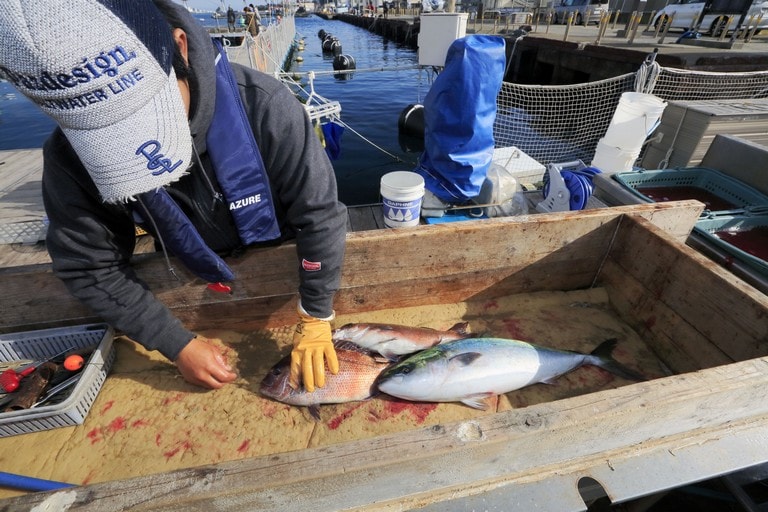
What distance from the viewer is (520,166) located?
5.18 metres

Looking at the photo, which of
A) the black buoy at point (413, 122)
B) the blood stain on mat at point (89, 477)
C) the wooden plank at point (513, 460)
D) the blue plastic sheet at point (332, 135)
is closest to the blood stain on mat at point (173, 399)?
the blood stain on mat at point (89, 477)

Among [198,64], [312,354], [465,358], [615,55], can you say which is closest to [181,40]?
[198,64]

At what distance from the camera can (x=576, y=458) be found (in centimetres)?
154

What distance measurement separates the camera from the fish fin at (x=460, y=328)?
2.46 m

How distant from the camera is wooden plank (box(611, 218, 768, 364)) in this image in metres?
1.89

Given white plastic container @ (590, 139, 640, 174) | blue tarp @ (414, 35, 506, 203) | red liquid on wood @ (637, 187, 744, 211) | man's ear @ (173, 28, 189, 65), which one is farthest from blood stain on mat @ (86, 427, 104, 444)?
white plastic container @ (590, 139, 640, 174)

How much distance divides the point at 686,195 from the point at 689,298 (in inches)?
91.0

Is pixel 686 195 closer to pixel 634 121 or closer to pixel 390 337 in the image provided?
pixel 634 121

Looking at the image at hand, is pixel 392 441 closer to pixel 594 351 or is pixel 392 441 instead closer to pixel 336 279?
pixel 336 279

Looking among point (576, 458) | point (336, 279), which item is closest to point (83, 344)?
point (336, 279)

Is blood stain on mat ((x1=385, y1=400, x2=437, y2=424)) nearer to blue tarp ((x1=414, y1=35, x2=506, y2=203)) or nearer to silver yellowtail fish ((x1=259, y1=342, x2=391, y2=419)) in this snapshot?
silver yellowtail fish ((x1=259, y1=342, x2=391, y2=419))

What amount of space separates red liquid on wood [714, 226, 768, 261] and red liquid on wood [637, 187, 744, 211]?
1.71ft

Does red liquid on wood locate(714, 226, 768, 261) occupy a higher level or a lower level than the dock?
lower

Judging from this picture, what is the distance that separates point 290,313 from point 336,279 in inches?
28.0
